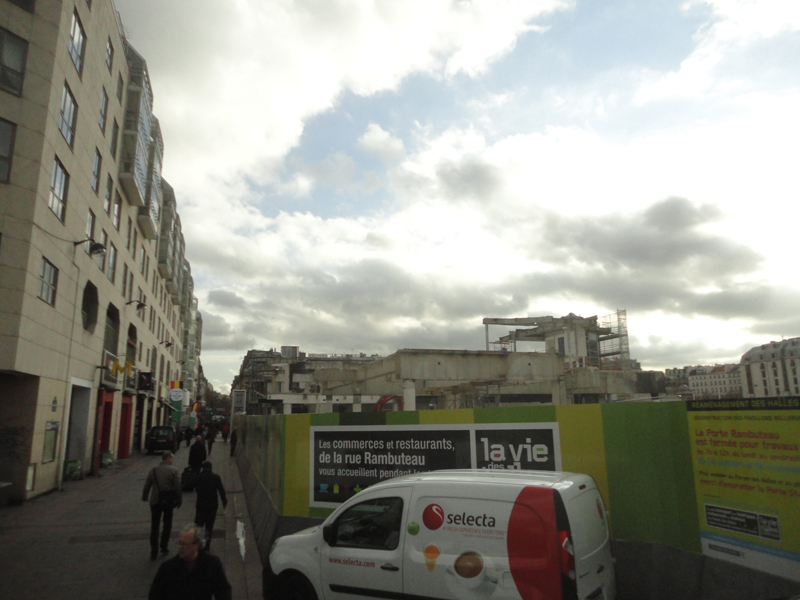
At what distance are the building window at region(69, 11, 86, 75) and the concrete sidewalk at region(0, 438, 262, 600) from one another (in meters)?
14.8

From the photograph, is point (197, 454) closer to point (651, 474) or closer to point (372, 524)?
point (372, 524)

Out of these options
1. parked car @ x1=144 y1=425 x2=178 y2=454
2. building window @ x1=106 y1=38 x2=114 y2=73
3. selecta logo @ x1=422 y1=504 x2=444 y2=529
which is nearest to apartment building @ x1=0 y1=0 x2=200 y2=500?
building window @ x1=106 y1=38 x2=114 y2=73

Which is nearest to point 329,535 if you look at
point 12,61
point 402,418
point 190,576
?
point 190,576

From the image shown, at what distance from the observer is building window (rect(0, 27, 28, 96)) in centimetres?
1558

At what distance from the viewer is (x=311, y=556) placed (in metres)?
5.74

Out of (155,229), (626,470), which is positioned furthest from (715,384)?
(626,470)

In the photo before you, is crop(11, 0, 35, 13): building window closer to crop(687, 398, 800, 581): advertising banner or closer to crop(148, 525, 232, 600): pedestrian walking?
crop(148, 525, 232, 600): pedestrian walking

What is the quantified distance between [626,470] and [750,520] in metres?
1.33

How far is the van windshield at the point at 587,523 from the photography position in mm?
4449

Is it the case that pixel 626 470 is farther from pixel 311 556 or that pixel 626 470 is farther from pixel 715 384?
pixel 715 384

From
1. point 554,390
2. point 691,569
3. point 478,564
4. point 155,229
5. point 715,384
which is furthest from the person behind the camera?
point 715,384

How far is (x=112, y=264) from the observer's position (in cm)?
2755

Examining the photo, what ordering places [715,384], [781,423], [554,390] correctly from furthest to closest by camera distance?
[715,384] → [554,390] → [781,423]

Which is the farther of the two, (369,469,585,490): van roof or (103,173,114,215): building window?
(103,173,114,215): building window
